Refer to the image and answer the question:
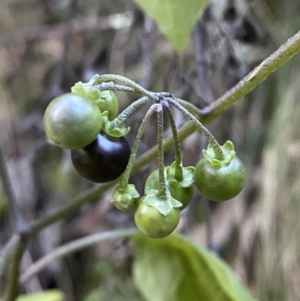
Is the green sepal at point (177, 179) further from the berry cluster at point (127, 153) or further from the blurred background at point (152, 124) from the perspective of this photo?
the blurred background at point (152, 124)

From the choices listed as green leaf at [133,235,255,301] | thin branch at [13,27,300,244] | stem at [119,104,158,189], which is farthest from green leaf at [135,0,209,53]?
green leaf at [133,235,255,301]

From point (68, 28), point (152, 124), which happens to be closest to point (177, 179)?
point (152, 124)

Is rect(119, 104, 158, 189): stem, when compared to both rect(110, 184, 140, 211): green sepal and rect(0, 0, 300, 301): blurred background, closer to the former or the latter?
rect(110, 184, 140, 211): green sepal

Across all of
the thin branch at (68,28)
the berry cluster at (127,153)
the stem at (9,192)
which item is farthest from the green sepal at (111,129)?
the thin branch at (68,28)

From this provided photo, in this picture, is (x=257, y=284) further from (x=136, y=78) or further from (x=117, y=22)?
(x=117, y=22)

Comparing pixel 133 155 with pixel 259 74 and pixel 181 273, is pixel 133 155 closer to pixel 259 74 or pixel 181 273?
pixel 259 74
